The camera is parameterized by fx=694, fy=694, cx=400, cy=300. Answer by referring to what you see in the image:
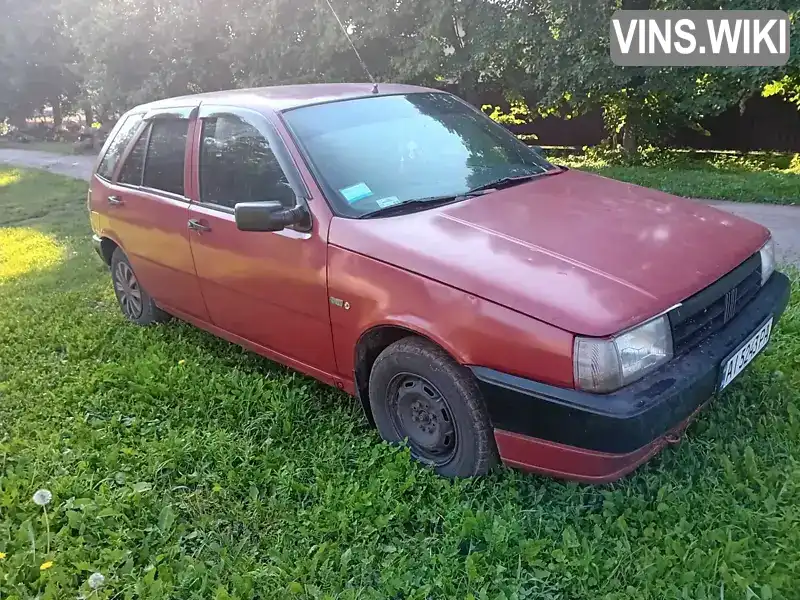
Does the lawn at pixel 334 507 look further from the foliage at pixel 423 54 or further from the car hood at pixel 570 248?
the foliage at pixel 423 54

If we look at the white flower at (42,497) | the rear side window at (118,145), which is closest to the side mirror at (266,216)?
the white flower at (42,497)

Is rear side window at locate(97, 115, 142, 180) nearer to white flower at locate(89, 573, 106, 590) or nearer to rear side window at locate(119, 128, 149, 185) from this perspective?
rear side window at locate(119, 128, 149, 185)

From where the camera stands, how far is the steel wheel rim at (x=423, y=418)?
289 centimetres

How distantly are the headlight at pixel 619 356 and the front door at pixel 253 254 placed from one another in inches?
49.7

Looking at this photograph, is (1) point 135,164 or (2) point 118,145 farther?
(2) point 118,145

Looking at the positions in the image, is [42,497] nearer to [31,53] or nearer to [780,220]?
[780,220]

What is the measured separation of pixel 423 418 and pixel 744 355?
1.34 meters

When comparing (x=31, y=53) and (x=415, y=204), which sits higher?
(x=31, y=53)

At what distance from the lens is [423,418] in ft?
9.81

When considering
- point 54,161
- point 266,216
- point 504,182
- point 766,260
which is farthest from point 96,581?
point 54,161

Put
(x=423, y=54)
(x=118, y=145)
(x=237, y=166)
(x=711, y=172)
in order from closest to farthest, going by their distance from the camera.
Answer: (x=237, y=166)
(x=118, y=145)
(x=711, y=172)
(x=423, y=54)

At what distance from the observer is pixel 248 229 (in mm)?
3078

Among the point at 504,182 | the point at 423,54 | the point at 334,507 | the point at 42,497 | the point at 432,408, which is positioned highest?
the point at 423,54

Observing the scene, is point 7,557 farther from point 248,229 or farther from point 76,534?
point 248,229
